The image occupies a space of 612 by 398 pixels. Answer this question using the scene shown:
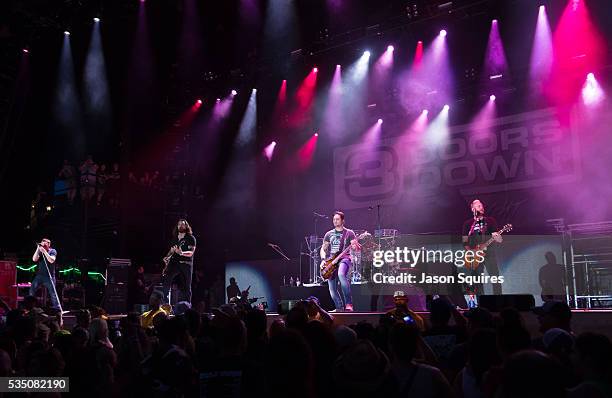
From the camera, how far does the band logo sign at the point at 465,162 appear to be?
591 inches

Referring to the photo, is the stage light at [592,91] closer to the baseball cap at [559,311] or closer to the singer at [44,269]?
the baseball cap at [559,311]

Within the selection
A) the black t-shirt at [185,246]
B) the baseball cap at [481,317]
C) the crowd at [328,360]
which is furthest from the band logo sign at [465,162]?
the crowd at [328,360]

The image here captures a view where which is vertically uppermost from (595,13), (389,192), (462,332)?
(595,13)

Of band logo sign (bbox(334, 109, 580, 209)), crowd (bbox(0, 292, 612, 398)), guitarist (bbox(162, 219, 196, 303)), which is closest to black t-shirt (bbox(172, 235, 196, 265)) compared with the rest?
guitarist (bbox(162, 219, 196, 303))

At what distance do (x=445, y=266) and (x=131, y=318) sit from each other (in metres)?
8.74

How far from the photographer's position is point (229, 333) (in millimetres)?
3412

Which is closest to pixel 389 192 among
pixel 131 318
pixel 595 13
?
pixel 595 13

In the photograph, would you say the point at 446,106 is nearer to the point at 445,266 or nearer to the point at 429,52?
the point at 429,52

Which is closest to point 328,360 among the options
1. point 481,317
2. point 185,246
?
point 481,317

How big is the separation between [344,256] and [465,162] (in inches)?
276

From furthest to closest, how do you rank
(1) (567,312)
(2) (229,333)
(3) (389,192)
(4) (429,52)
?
(3) (389,192)
(4) (429,52)
(1) (567,312)
(2) (229,333)

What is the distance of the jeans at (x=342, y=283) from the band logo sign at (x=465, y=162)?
21.6 feet

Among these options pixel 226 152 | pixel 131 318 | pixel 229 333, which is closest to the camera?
pixel 229 333

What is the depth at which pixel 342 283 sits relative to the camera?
10852 mm
